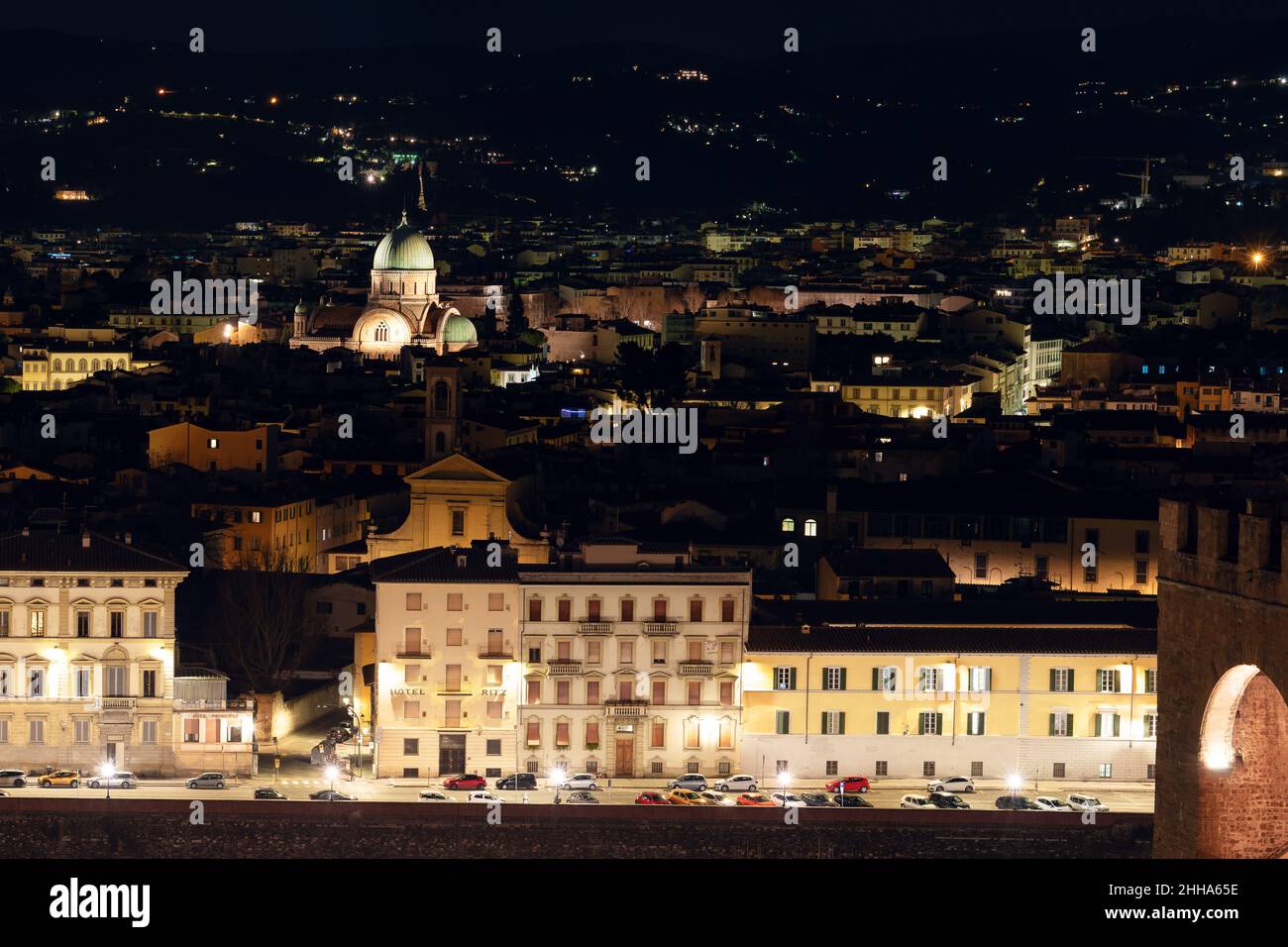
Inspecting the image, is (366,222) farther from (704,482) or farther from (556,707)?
(556,707)

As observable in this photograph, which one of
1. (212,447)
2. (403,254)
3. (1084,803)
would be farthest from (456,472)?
(403,254)

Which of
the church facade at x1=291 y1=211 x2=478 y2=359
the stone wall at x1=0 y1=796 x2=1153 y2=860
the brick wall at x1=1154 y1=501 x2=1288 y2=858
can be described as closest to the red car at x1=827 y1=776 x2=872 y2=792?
the stone wall at x1=0 y1=796 x2=1153 y2=860

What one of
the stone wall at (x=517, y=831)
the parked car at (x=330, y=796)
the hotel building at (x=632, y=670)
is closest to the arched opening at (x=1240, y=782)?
the stone wall at (x=517, y=831)

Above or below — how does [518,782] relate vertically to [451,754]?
below

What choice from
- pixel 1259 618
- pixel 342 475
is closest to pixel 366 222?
pixel 342 475

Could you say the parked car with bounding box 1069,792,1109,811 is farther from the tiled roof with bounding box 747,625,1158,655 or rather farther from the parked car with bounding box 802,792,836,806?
the parked car with bounding box 802,792,836,806

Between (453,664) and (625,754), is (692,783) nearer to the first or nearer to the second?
(625,754)
